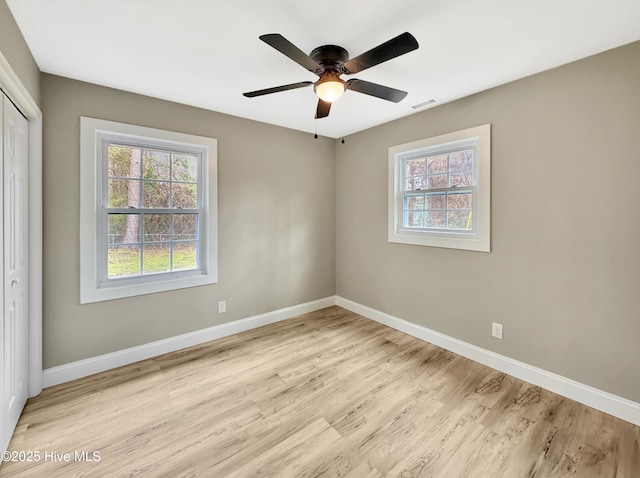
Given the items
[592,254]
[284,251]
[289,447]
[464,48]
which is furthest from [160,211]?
[592,254]

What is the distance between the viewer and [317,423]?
1.88 meters

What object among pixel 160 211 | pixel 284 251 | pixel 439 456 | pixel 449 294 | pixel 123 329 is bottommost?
pixel 439 456

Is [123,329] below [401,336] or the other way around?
the other way around

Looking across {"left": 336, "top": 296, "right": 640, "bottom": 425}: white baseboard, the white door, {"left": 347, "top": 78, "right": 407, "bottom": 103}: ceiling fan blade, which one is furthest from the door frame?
{"left": 336, "top": 296, "right": 640, "bottom": 425}: white baseboard

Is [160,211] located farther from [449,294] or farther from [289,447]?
[449,294]

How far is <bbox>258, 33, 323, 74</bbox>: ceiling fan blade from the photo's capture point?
1.40 meters

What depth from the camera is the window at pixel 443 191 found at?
8.52 feet

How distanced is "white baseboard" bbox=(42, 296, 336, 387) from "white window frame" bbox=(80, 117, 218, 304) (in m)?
0.52

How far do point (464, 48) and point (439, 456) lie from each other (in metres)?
2.57

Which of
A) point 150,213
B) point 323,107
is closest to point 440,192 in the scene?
point 323,107

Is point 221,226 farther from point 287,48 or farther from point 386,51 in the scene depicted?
point 386,51

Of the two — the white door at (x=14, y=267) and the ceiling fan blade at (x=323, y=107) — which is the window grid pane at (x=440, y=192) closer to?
the ceiling fan blade at (x=323, y=107)

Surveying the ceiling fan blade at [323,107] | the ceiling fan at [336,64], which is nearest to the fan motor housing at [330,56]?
the ceiling fan at [336,64]

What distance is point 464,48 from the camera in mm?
1907
